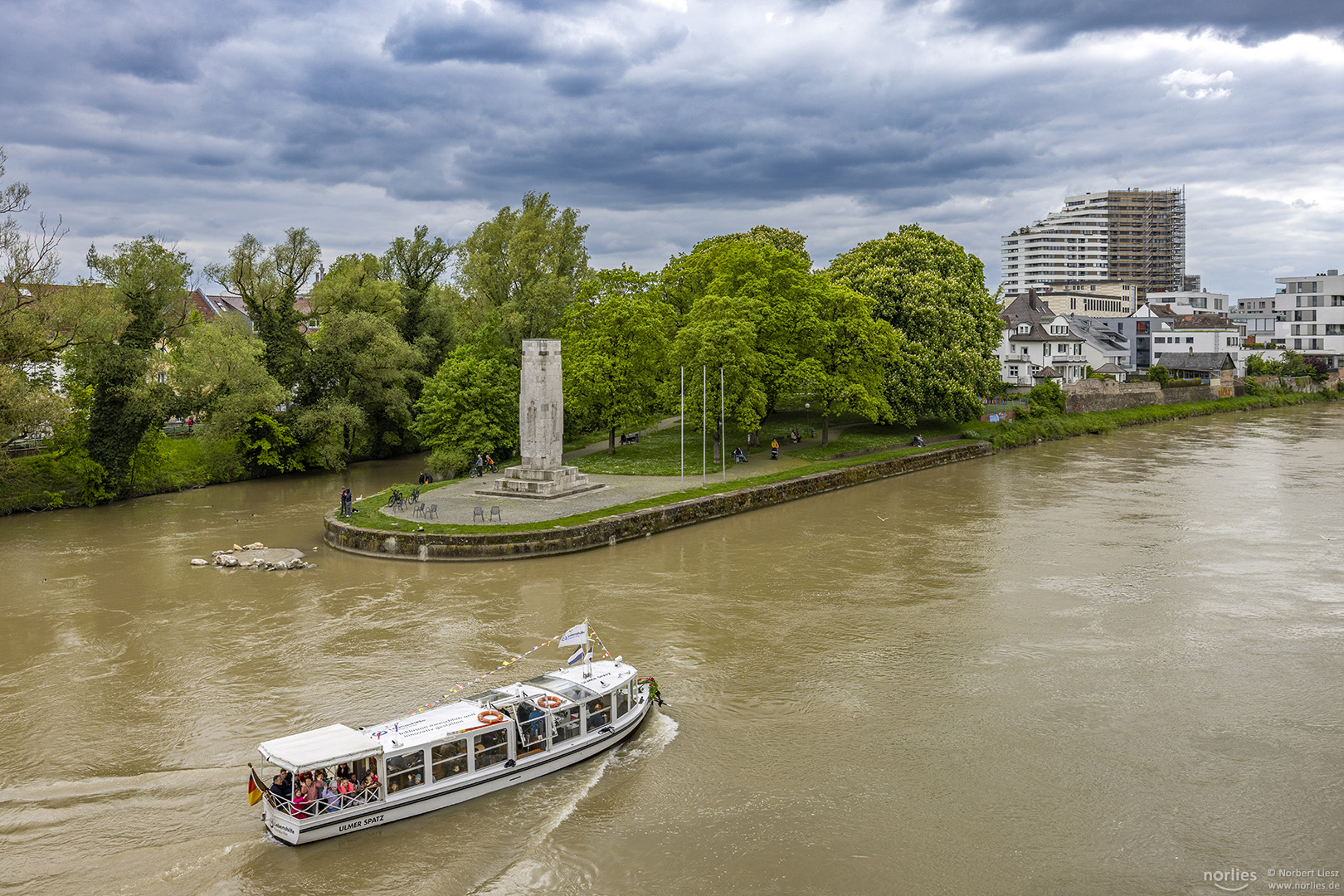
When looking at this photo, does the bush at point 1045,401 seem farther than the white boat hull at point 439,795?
Yes

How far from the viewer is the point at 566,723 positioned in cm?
1545

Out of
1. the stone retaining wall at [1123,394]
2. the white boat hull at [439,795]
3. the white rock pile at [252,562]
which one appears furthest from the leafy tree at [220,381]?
the stone retaining wall at [1123,394]

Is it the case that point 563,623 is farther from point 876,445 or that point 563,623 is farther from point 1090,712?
point 876,445

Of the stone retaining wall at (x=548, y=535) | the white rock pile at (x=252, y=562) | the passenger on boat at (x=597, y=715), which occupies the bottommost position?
the passenger on boat at (x=597, y=715)

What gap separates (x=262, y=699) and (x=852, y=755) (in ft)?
36.3

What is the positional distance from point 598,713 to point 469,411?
30.6m

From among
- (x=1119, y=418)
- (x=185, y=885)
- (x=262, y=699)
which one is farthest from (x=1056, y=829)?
(x=1119, y=418)

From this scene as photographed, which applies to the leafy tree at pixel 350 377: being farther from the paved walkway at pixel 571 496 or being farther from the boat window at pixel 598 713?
the boat window at pixel 598 713

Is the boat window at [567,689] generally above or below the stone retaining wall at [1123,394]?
below

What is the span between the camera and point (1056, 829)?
44.1ft

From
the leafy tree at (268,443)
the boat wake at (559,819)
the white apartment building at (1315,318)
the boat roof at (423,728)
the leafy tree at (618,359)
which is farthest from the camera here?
the white apartment building at (1315,318)

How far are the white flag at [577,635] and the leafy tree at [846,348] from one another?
30.9 m

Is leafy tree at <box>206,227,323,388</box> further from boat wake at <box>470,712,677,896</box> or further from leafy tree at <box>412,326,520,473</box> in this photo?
boat wake at <box>470,712,677,896</box>

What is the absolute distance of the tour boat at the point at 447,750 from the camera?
13.3m
